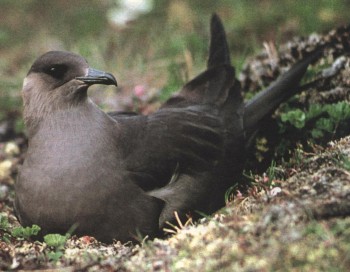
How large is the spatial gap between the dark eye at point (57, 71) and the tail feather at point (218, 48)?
1.47 m

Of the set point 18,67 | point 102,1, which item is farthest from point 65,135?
point 102,1

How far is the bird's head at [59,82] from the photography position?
15.1ft

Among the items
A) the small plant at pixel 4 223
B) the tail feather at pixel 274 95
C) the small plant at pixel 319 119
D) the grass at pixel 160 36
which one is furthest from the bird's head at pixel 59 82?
the grass at pixel 160 36

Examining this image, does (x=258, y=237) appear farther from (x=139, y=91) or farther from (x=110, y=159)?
(x=139, y=91)

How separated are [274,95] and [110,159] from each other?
5.45ft

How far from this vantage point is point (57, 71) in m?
4.70

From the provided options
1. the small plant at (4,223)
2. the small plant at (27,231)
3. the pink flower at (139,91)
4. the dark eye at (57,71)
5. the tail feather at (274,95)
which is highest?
the dark eye at (57,71)

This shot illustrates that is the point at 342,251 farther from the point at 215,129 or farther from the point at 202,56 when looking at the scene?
the point at 202,56

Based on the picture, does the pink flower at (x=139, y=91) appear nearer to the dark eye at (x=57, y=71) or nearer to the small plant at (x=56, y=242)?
the dark eye at (x=57, y=71)

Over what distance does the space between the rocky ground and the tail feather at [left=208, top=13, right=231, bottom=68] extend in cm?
Result: 107

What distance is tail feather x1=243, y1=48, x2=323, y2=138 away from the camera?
5461 millimetres

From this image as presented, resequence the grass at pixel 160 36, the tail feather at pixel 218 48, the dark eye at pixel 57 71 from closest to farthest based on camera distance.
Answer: the dark eye at pixel 57 71 < the tail feather at pixel 218 48 < the grass at pixel 160 36

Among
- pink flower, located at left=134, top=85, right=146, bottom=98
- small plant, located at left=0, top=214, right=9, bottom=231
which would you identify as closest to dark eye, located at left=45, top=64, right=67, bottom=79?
small plant, located at left=0, top=214, right=9, bottom=231

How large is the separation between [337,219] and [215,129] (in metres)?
1.89
